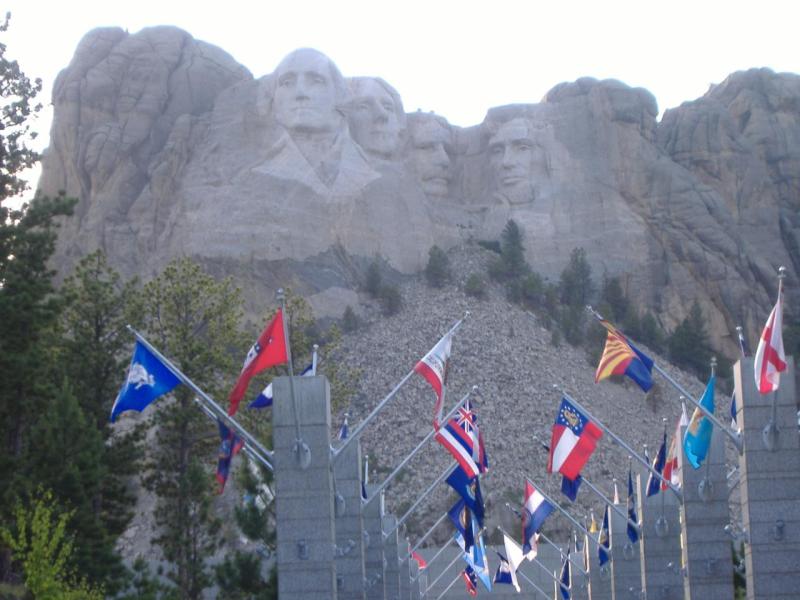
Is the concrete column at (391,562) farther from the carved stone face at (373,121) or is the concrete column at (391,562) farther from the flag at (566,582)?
the carved stone face at (373,121)

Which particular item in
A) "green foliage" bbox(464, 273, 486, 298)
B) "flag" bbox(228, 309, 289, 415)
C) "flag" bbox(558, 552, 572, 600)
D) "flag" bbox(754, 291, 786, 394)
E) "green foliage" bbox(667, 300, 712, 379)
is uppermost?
"green foliage" bbox(464, 273, 486, 298)

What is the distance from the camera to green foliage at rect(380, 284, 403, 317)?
8144cm

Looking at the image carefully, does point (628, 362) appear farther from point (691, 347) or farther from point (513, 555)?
point (691, 347)

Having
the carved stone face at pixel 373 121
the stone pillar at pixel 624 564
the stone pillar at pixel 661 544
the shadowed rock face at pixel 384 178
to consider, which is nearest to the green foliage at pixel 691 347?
the shadowed rock face at pixel 384 178

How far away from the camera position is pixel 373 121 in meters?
87.4

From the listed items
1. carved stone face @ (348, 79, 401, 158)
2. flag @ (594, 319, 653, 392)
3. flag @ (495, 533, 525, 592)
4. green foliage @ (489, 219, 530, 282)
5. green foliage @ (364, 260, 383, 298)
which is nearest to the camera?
flag @ (594, 319, 653, 392)

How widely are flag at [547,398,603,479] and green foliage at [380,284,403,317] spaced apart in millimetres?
47242

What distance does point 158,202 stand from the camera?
83750mm

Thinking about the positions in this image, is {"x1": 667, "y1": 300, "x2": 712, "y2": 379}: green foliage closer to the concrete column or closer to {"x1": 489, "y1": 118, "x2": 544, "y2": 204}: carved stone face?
{"x1": 489, "y1": 118, "x2": 544, "y2": 204}: carved stone face

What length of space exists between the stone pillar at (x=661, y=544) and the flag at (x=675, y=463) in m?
2.27

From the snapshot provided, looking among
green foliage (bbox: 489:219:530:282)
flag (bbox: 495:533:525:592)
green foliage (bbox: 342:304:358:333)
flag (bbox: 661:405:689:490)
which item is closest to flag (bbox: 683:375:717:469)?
flag (bbox: 661:405:689:490)

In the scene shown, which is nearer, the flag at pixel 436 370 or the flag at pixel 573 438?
the flag at pixel 436 370

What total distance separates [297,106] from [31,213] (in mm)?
44373

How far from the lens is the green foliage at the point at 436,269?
84.8 metres
